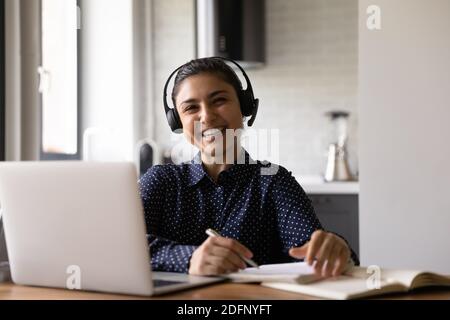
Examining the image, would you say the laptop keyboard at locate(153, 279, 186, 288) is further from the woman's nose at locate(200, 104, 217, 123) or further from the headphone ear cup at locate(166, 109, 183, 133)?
the headphone ear cup at locate(166, 109, 183, 133)

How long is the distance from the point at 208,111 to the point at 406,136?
1.30 meters

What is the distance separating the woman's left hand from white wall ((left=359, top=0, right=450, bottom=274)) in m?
1.57

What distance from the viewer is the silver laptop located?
117 cm

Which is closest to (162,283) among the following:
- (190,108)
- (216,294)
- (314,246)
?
(216,294)

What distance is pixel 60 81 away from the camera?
3.75 metres

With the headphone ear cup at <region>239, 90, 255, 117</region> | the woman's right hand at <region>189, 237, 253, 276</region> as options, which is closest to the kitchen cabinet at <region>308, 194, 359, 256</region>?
the headphone ear cup at <region>239, 90, 255, 117</region>

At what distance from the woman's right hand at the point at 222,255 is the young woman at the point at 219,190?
1.38ft

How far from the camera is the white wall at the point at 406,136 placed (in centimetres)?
281

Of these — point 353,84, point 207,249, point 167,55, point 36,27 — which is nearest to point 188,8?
point 167,55

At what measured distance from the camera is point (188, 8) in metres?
4.29

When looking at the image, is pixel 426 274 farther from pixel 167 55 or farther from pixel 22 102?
pixel 167 55

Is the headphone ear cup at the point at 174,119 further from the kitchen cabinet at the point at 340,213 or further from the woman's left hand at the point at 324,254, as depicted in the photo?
the kitchen cabinet at the point at 340,213

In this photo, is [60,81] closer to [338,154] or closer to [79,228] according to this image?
[338,154]
